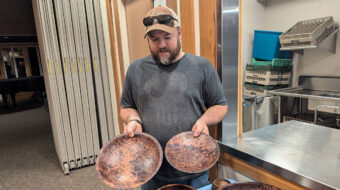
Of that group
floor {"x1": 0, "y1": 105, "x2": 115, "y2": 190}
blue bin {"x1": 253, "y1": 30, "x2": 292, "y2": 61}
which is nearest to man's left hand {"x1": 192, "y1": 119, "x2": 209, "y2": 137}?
floor {"x1": 0, "y1": 105, "x2": 115, "y2": 190}

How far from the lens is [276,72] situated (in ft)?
11.7

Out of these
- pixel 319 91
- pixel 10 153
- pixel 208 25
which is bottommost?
pixel 10 153

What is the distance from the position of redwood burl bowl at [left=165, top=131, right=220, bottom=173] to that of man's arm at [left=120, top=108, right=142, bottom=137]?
0.22 m

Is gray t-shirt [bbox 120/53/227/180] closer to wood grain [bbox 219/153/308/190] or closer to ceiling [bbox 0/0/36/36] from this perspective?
wood grain [bbox 219/153/308/190]

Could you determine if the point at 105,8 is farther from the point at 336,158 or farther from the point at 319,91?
the point at 319,91

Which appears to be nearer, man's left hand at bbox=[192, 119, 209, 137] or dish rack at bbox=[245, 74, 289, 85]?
man's left hand at bbox=[192, 119, 209, 137]

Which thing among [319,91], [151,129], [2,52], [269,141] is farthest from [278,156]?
[2,52]

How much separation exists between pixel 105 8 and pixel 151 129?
221 centimetres

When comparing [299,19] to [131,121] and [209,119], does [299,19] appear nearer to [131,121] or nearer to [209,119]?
[209,119]

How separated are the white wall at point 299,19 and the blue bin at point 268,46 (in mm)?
222

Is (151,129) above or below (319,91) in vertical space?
above

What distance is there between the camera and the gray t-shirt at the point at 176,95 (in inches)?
45.8

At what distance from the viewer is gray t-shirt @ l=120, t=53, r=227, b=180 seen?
116cm

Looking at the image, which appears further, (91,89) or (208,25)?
(91,89)
